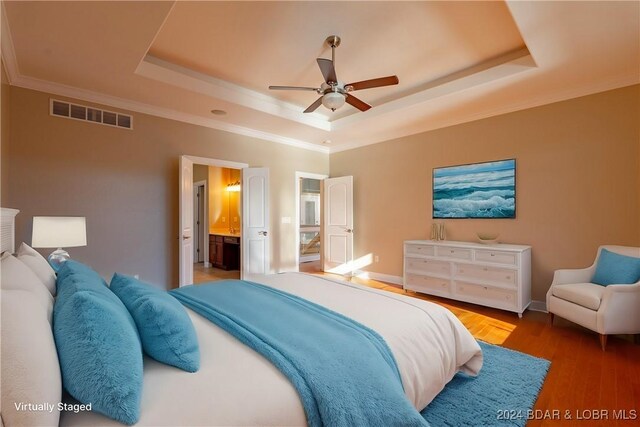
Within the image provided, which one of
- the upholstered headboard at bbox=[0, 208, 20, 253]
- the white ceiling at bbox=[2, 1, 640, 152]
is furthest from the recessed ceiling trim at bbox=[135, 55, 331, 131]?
the upholstered headboard at bbox=[0, 208, 20, 253]

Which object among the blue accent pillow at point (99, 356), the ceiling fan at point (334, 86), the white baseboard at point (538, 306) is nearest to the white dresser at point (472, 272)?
the white baseboard at point (538, 306)

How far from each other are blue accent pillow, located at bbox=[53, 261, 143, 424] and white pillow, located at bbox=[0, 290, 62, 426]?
4 centimetres

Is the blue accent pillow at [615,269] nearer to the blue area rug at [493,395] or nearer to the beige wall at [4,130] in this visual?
the blue area rug at [493,395]

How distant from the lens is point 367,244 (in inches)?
221

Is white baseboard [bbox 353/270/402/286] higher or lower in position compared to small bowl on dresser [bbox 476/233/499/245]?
lower

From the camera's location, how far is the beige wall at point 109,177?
126 inches

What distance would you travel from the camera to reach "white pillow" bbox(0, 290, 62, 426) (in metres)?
0.73

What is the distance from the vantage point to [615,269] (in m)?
2.84

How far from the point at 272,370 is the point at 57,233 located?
103 inches

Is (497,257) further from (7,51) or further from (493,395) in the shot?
(7,51)

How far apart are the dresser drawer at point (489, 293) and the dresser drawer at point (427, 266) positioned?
230mm

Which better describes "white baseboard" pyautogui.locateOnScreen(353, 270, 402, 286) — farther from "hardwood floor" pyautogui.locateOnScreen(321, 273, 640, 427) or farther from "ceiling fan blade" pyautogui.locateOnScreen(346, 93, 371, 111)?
"ceiling fan blade" pyautogui.locateOnScreen(346, 93, 371, 111)

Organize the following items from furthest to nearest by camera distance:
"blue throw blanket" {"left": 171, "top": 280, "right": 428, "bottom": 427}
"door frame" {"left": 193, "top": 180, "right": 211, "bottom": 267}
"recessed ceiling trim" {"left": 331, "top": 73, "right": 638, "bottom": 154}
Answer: "door frame" {"left": 193, "top": 180, "right": 211, "bottom": 267}
"recessed ceiling trim" {"left": 331, "top": 73, "right": 638, "bottom": 154}
"blue throw blanket" {"left": 171, "top": 280, "right": 428, "bottom": 427}

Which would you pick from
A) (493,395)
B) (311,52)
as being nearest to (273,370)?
(493,395)
